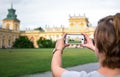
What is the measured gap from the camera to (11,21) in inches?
2435

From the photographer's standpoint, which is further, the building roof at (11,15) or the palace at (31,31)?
the building roof at (11,15)

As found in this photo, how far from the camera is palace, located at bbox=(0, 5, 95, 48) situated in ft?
200

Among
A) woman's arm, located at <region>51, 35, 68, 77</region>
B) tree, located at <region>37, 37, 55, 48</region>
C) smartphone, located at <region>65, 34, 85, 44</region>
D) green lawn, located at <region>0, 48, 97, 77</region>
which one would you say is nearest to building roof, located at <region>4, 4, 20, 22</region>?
tree, located at <region>37, 37, 55, 48</region>

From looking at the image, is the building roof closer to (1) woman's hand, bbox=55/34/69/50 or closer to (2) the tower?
(2) the tower

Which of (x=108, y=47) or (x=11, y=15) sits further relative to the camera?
(x=11, y=15)

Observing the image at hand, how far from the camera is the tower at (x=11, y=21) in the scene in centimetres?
6209

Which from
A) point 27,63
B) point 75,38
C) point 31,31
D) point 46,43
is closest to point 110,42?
point 75,38

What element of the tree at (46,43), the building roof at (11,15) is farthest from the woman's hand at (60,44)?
the building roof at (11,15)

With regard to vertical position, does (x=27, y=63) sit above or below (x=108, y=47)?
below

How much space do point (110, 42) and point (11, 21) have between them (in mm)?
61174

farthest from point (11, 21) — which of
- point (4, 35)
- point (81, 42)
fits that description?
point (81, 42)

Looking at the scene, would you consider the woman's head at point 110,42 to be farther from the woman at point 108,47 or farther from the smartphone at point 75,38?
the smartphone at point 75,38

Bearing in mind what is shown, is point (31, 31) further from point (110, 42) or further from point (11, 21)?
point (110, 42)

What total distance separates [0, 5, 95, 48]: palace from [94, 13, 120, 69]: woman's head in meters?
57.4
